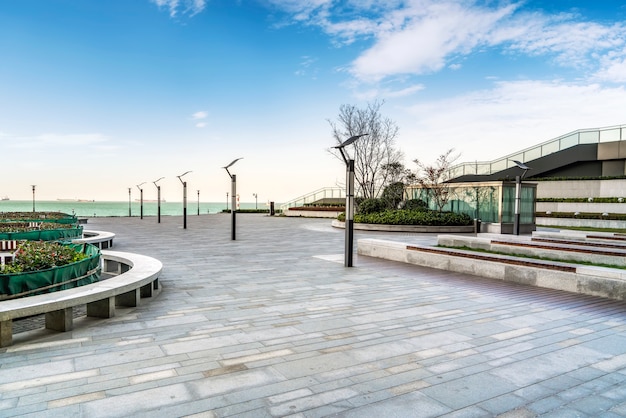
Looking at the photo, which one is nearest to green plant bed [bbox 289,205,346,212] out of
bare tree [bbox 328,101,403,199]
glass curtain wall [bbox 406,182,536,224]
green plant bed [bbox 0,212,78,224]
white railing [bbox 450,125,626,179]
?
bare tree [bbox 328,101,403,199]

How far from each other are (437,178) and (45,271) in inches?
957

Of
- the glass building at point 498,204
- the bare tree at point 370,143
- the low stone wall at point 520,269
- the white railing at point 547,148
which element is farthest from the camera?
the bare tree at point 370,143

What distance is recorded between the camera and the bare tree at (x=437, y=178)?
26.2 m

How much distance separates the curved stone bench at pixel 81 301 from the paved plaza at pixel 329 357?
0.18 metres

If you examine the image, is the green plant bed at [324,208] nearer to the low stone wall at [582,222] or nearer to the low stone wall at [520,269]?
the low stone wall at [582,222]

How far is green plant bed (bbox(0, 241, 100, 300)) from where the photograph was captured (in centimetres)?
550

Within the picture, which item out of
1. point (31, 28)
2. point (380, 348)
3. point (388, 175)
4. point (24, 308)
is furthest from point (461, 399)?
point (388, 175)

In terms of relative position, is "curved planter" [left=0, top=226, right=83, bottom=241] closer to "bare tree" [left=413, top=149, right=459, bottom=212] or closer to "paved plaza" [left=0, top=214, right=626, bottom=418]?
"paved plaza" [left=0, top=214, right=626, bottom=418]

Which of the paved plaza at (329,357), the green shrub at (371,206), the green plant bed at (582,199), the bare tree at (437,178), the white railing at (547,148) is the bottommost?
the paved plaza at (329,357)

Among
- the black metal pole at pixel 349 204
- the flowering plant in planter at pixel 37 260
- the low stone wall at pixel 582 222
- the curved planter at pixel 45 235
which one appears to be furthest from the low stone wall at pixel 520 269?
the low stone wall at pixel 582 222

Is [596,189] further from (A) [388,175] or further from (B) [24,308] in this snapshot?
(B) [24,308]

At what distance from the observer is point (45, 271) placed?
571cm

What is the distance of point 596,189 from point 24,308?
1285 inches

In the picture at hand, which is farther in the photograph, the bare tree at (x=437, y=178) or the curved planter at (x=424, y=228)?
the bare tree at (x=437, y=178)
